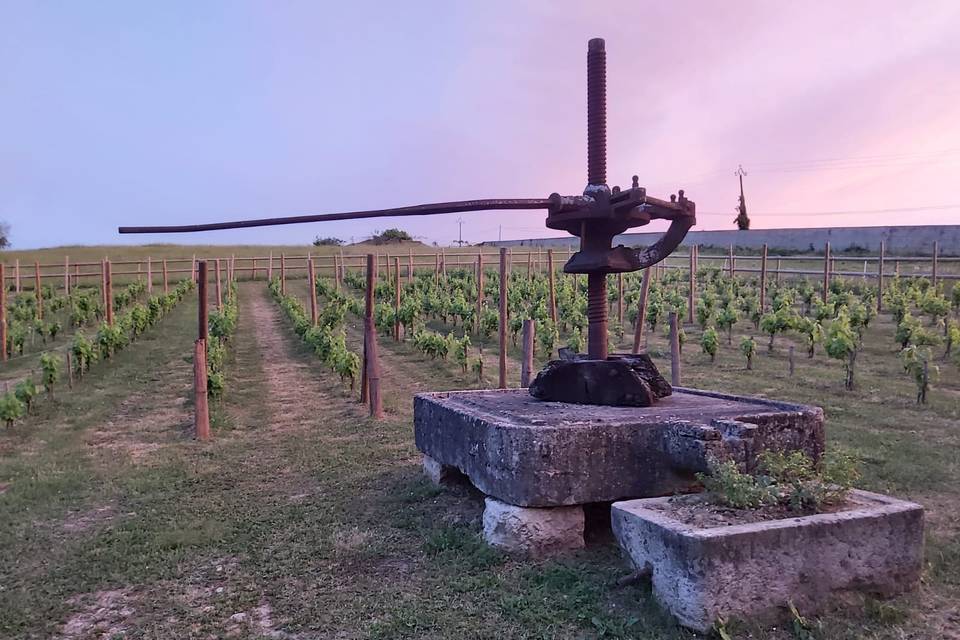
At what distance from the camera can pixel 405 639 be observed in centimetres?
389

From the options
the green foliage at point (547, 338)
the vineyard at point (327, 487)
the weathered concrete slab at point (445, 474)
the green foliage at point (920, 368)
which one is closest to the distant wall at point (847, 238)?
the green foliage at point (547, 338)

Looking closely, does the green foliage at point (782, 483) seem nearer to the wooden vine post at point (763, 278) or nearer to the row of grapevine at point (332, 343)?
the row of grapevine at point (332, 343)

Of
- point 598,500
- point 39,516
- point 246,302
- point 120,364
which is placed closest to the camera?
point 598,500

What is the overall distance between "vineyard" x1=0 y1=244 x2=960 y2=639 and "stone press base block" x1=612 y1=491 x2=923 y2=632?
13cm

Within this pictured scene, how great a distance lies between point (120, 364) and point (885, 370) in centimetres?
1517

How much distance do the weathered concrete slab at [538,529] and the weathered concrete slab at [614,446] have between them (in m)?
0.10

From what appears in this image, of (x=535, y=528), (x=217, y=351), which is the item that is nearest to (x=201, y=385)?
(x=217, y=351)

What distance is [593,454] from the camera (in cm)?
472

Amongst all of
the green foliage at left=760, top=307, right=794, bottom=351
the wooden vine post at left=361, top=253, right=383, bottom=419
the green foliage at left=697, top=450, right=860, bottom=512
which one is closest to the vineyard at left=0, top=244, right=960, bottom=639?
the wooden vine post at left=361, top=253, right=383, bottom=419

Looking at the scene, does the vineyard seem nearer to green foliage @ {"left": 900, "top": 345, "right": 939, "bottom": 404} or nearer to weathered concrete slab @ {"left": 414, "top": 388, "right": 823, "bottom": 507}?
green foliage @ {"left": 900, "top": 345, "right": 939, "bottom": 404}

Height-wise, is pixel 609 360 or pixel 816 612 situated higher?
pixel 609 360

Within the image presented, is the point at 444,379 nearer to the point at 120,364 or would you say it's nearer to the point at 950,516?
the point at 120,364

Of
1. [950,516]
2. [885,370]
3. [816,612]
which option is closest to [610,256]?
[816,612]

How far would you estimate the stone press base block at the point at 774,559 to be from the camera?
12.1 feet
